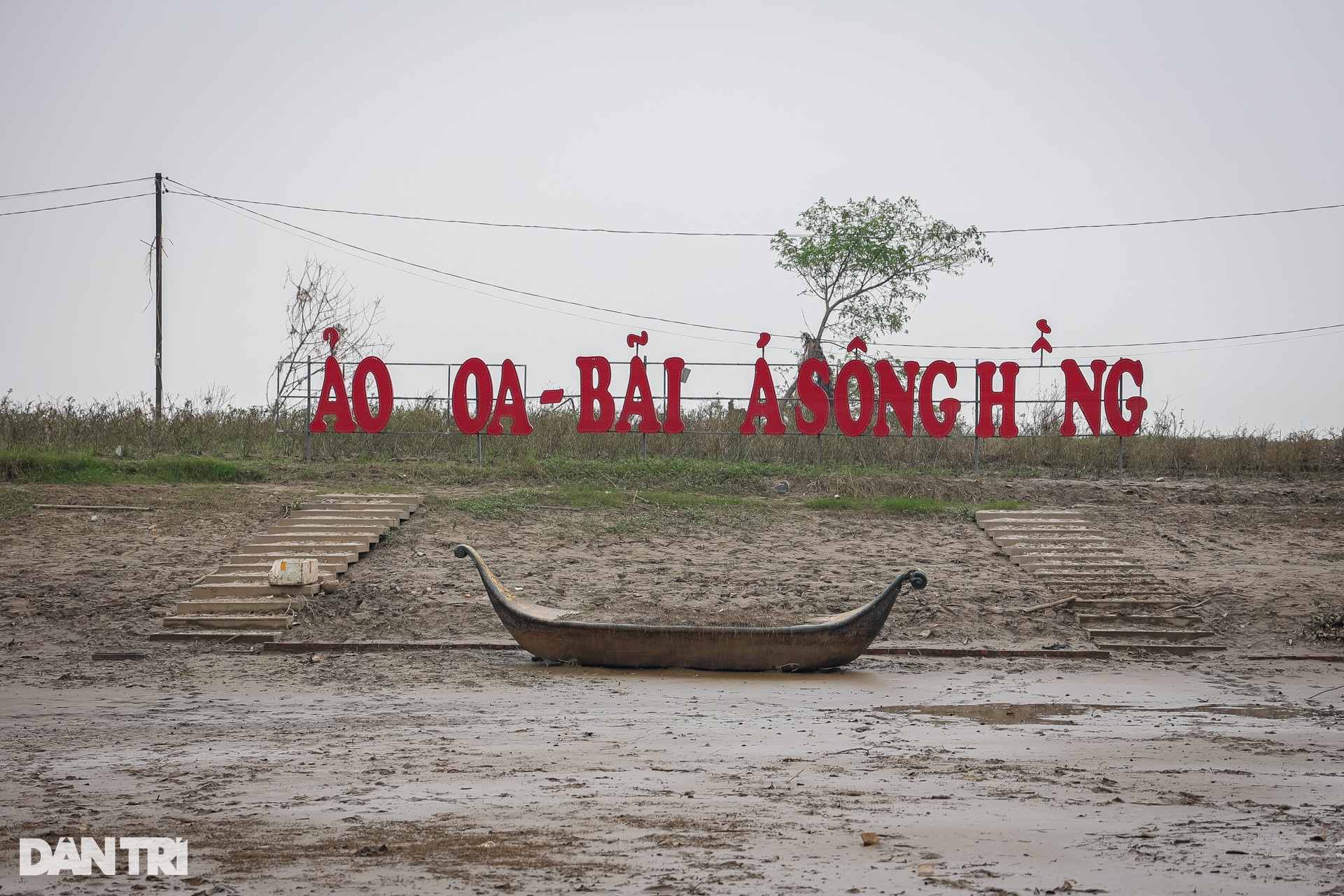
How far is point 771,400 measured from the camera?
902 inches

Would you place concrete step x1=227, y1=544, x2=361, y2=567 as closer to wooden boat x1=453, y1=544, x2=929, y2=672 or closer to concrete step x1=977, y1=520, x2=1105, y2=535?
A: wooden boat x1=453, y1=544, x2=929, y2=672

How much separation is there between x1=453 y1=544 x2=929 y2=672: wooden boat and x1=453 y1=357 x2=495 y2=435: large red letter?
11.2 metres

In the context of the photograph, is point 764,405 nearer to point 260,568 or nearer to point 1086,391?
point 1086,391

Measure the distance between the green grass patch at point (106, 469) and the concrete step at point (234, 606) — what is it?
7.03 metres

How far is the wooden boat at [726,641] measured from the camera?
11.9m

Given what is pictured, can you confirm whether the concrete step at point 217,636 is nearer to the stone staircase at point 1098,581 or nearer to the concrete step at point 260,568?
the concrete step at point 260,568

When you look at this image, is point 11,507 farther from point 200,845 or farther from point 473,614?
point 200,845

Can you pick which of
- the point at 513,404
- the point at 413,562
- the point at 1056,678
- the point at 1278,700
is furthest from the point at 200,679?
the point at 513,404

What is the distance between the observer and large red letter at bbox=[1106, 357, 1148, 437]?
2286 cm

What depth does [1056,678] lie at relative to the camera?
12.0 metres

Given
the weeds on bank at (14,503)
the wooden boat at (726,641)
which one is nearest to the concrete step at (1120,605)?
the wooden boat at (726,641)

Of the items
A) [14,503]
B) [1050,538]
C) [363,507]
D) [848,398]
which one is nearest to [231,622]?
[363,507]

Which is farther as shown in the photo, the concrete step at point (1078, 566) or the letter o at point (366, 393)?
the letter o at point (366, 393)

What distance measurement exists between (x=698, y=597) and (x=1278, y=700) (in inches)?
282
